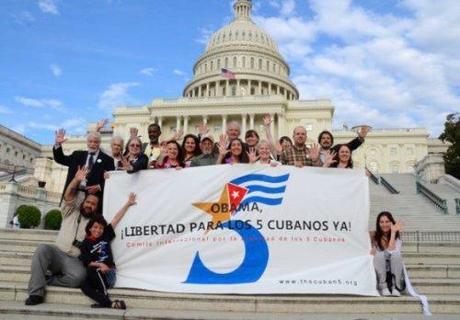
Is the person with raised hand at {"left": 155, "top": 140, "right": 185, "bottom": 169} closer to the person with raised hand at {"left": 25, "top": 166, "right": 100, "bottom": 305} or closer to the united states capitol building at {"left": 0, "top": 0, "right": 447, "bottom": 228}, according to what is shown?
the person with raised hand at {"left": 25, "top": 166, "right": 100, "bottom": 305}

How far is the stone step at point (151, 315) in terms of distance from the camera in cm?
485

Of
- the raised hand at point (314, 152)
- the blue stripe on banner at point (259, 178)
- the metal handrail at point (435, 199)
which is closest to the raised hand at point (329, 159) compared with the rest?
the raised hand at point (314, 152)

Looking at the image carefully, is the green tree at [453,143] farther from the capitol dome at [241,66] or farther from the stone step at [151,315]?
the capitol dome at [241,66]

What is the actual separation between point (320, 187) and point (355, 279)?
4.34ft

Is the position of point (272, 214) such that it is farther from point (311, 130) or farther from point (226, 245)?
point (311, 130)

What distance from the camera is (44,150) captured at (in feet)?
285

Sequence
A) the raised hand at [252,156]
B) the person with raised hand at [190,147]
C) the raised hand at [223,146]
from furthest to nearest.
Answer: the person with raised hand at [190,147] → the raised hand at [223,146] → the raised hand at [252,156]

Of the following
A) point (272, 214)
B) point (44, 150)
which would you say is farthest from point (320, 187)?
point (44, 150)

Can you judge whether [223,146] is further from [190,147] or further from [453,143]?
[453,143]

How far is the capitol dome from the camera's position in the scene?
81938 millimetres

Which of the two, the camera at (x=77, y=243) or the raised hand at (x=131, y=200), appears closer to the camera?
the camera at (x=77, y=243)

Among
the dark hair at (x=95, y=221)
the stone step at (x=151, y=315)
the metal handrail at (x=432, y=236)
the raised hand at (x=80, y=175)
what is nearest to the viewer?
the stone step at (x=151, y=315)

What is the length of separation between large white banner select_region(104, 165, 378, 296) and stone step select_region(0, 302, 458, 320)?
487 mm

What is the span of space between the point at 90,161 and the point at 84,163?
3.8 inches
